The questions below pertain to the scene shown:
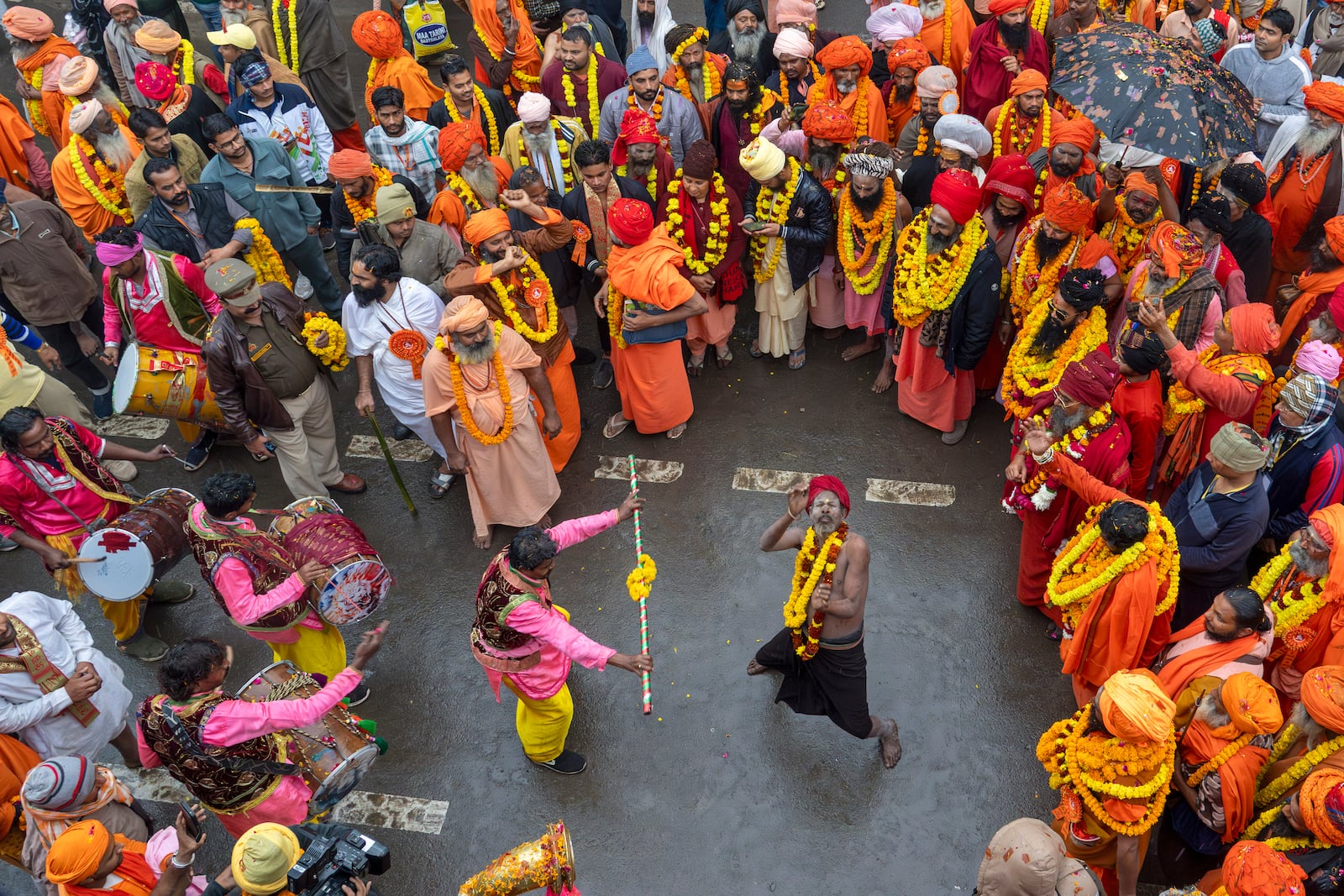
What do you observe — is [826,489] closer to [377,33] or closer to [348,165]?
[348,165]

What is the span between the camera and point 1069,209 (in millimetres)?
6848

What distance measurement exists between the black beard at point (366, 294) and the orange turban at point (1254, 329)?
5454 mm

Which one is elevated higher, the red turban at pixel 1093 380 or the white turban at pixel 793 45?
the white turban at pixel 793 45

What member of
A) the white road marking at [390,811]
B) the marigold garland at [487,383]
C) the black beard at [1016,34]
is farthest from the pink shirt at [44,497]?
the black beard at [1016,34]

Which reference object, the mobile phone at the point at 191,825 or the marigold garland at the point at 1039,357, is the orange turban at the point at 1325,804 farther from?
the mobile phone at the point at 191,825

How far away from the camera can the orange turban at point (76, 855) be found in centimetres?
442

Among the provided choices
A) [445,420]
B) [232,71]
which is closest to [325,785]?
[445,420]

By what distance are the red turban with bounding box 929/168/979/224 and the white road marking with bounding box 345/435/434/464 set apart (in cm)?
439

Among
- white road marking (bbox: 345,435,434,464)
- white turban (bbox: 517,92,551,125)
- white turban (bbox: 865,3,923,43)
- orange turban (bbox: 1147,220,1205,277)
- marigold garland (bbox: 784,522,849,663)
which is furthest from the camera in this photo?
white turban (bbox: 865,3,923,43)

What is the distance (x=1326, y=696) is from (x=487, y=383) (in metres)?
4.95

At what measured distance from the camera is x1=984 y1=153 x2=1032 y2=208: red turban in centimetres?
738

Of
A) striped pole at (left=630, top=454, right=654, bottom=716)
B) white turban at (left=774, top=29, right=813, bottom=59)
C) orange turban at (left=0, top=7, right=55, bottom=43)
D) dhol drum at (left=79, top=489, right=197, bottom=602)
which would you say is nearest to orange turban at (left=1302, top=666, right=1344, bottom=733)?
striped pole at (left=630, top=454, right=654, bottom=716)

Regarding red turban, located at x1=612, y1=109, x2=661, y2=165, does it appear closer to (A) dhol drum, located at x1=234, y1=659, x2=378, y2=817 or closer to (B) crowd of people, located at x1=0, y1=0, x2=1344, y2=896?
(B) crowd of people, located at x1=0, y1=0, x2=1344, y2=896

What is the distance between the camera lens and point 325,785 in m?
5.26
